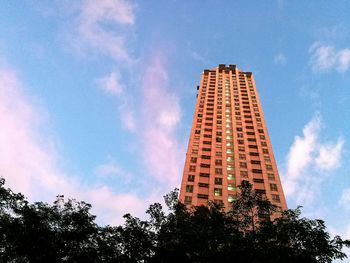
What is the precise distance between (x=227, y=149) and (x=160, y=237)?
43841 mm

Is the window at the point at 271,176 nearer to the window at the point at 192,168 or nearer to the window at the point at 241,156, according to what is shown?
the window at the point at 241,156

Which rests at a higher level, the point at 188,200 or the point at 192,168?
the point at 192,168

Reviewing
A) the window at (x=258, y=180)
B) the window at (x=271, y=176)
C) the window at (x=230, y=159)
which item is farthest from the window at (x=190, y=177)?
the window at (x=271, y=176)

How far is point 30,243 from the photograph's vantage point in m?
22.5

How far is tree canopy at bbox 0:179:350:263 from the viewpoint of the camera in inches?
795

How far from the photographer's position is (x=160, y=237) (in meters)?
23.8

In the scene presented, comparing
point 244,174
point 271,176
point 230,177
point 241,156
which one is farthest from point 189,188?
point 271,176

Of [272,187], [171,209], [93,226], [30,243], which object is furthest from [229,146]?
[30,243]

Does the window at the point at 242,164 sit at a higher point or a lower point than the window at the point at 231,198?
higher

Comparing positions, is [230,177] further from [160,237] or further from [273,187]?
[160,237]

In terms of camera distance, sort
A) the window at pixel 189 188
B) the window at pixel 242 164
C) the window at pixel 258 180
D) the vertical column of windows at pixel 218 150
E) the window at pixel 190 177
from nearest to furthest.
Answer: the window at pixel 189 188 → the vertical column of windows at pixel 218 150 → the window at pixel 258 180 → the window at pixel 190 177 → the window at pixel 242 164

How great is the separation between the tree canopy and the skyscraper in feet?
89.7

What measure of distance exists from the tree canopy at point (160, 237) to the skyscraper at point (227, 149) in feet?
89.7

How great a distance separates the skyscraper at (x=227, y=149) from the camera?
54.6 m
